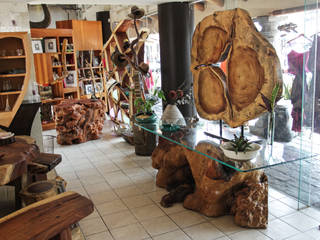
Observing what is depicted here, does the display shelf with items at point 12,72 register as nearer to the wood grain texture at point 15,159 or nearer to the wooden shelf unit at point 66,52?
the wood grain texture at point 15,159

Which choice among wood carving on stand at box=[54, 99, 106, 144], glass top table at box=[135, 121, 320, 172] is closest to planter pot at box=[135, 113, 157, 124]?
glass top table at box=[135, 121, 320, 172]

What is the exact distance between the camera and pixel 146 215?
343cm

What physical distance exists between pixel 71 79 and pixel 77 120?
2417 millimetres

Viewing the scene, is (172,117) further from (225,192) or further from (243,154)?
(243,154)

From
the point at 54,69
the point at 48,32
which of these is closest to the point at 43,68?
the point at 54,69

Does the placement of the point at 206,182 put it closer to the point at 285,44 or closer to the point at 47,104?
the point at 285,44

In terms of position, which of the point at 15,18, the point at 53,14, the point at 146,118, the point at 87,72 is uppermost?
the point at 53,14

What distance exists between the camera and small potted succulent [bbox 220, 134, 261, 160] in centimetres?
264

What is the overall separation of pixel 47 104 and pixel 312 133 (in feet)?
21.4

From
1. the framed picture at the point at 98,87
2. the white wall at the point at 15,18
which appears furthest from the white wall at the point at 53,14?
the white wall at the point at 15,18

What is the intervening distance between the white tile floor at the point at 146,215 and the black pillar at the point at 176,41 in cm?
142

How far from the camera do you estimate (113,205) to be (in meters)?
3.69

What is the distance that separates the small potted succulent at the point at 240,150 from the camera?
2.64 m

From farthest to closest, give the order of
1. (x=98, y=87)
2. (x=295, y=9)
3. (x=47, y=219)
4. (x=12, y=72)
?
(x=98, y=87) → (x=12, y=72) → (x=295, y=9) → (x=47, y=219)
